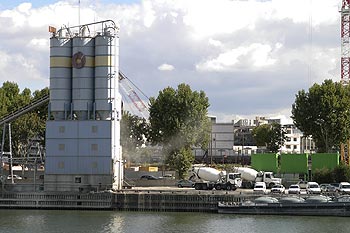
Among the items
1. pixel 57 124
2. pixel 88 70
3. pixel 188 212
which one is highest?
pixel 88 70

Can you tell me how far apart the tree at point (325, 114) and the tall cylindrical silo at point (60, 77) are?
45.7 metres

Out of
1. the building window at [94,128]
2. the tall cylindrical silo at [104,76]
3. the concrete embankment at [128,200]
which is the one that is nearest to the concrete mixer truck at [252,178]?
the concrete embankment at [128,200]

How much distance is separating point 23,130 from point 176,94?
1153 inches

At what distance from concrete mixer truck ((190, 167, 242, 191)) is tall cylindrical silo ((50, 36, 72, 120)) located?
20.6m

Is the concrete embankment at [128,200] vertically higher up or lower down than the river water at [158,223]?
higher up

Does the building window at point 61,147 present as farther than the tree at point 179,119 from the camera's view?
No

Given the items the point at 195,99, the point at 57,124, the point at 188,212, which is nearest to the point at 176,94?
the point at 195,99

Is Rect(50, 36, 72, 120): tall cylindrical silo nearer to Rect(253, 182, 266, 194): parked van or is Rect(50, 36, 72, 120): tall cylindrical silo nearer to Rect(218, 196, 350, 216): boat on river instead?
Rect(253, 182, 266, 194): parked van

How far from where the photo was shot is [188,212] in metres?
92.2

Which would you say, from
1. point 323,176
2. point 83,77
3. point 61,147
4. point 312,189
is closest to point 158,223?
point 312,189

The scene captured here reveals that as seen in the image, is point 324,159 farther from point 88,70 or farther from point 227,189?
point 88,70

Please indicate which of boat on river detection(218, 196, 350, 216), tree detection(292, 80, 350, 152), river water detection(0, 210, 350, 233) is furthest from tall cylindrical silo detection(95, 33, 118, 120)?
tree detection(292, 80, 350, 152)

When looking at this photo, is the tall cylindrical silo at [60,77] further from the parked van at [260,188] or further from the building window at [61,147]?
the parked van at [260,188]

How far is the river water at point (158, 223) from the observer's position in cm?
7569
